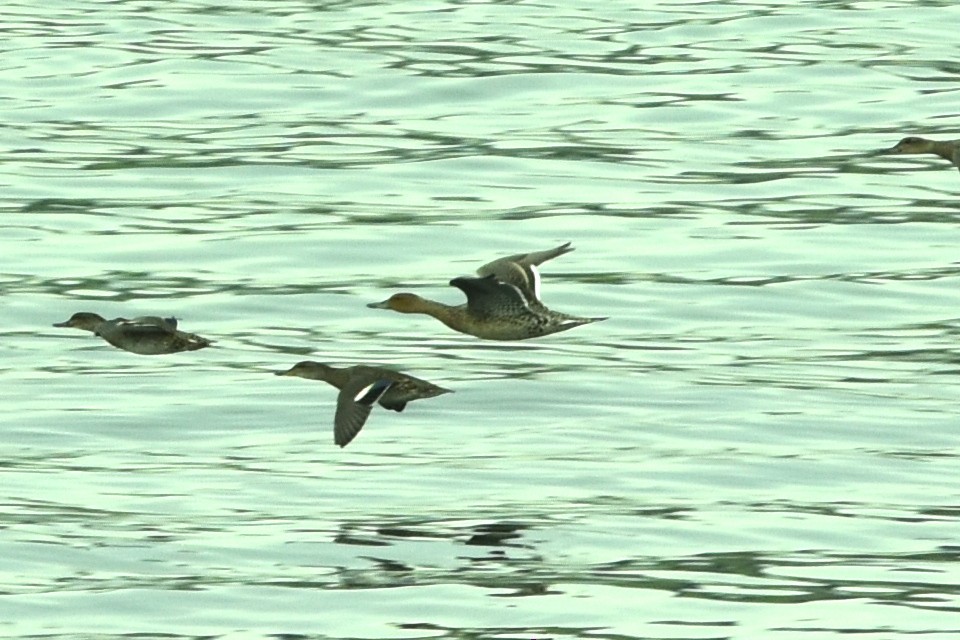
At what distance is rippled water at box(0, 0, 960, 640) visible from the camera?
13766 millimetres

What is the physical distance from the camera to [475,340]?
21.0m

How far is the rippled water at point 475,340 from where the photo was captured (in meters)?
13.8

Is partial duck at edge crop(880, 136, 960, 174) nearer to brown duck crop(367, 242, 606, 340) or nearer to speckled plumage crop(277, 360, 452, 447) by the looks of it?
brown duck crop(367, 242, 606, 340)

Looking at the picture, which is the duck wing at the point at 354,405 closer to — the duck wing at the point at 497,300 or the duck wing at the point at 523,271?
the duck wing at the point at 497,300

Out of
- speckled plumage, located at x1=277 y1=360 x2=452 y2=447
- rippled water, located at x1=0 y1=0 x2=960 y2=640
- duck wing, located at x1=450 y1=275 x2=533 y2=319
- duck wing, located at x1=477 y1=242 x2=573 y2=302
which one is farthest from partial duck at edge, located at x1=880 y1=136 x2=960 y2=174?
speckled plumage, located at x1=277 y1=360 x2=452 y2=447

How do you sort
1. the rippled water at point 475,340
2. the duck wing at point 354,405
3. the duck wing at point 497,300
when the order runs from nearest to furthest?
the rippled water at point 475,340, the duck wing at point 354,405, the duck wing at point 497,300

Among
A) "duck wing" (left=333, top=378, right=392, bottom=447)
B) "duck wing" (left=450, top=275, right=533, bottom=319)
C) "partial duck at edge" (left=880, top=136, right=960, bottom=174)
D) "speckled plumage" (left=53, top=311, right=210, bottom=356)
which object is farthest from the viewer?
"partial duck at edge" (left=880, top=136, right=960, bottom=174)

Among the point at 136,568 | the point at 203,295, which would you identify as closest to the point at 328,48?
the point at 203,295

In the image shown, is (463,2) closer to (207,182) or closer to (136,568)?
(207,182)

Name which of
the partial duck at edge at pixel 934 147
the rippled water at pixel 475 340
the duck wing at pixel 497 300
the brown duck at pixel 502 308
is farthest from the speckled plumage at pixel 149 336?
the partial duck at edge at pixel 934 147

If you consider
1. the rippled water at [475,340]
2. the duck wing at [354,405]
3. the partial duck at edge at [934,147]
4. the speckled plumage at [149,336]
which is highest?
the partial duck at edge at [934,147]

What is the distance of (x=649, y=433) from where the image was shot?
57.1 feet

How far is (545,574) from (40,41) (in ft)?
71.4

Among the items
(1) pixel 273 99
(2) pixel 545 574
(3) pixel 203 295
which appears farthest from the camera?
→ (1) pixel 273 99
